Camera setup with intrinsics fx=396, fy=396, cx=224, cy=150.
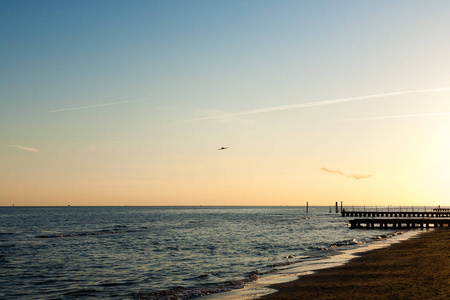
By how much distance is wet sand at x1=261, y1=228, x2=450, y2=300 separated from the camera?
1648 cm

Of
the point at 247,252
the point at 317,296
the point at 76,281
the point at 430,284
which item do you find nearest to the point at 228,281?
the point at 317,296

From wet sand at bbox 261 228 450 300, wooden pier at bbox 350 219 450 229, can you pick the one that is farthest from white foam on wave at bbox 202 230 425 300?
wooden pier at bbox 350 219 450 229

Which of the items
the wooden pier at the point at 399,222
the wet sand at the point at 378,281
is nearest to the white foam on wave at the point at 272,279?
the wet sand at the point at 378,281

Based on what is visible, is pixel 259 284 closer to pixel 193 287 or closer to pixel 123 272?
pixel 193 287

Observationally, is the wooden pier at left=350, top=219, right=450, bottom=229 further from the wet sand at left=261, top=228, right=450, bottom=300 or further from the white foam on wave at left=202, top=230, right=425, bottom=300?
the white foam on wave at left=202, top=230, right=425, bottom=300

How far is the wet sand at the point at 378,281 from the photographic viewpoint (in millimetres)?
16484

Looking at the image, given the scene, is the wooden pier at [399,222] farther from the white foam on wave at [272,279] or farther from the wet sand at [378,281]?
the white foam on wave at [272,279]

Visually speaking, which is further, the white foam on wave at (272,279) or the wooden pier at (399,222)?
the wooden pier at (399,222)

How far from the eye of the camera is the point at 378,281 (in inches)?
771

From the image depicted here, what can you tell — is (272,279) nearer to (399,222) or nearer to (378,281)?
(378,281)

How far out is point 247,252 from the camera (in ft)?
124

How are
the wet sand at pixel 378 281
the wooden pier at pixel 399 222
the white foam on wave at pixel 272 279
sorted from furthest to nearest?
the wooden pier at pixel 399 222, the white foam on wave at pixel 272 279, the wet sand at pixel 378 281

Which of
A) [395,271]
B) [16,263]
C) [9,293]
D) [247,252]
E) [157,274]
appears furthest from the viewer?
[247,252]

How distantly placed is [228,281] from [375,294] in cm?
929
